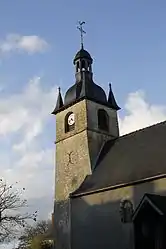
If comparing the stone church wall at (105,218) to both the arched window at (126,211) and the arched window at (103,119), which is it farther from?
the arched window at (103,119)

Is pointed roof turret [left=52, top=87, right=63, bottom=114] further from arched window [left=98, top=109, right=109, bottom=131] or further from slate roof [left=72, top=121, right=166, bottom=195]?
slate roof [left=72, top=121, right=166, bottom=195]

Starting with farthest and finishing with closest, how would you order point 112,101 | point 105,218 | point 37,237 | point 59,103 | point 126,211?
point 37,237 < point 59,103 < point 112,101 < point 105,218 < point 126,211

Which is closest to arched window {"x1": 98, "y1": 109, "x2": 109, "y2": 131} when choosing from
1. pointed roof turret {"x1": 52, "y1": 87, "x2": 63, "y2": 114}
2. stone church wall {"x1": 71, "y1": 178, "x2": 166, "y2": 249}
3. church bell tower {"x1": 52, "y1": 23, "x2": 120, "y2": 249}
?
church bell tower {"x1": 52, "y1": 23, "x2": 120, "y2": 249}

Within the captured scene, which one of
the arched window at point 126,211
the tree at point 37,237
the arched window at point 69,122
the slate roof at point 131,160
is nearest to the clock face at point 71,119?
the arched window at point 69,122

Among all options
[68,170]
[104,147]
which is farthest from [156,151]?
[68,170]

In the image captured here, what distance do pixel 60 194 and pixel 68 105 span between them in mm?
6295

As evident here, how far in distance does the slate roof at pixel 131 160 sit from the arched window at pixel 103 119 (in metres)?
1.94

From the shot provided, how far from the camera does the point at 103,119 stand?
92.0 feet

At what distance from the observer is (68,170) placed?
26.4m

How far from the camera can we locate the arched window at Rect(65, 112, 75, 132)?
2762 centimetres

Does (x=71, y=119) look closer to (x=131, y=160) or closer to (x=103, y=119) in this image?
(x=103, y=119)

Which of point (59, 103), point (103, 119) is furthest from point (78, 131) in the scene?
point (59, 103)

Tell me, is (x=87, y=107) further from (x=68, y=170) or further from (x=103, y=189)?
(x=103, y=189)

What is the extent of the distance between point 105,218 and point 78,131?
7.23m
